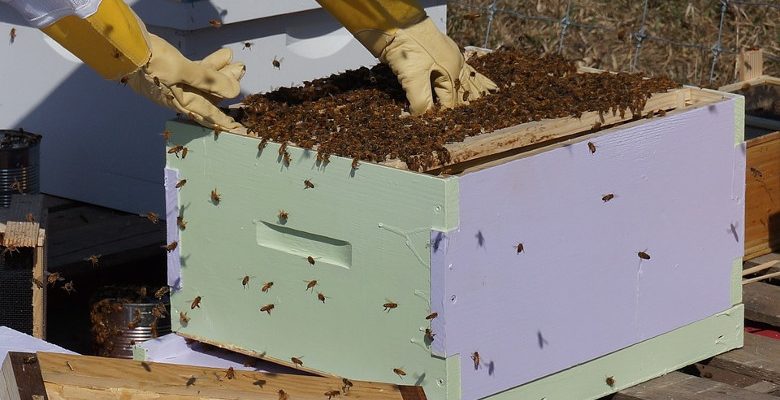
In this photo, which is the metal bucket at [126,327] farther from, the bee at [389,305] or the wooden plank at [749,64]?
the wooden plank at [749,64]

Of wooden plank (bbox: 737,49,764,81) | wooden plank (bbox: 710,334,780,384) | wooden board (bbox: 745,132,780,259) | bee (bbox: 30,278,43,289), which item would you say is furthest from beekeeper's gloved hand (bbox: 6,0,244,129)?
wooden plank (bbox: 737,49,764,81)

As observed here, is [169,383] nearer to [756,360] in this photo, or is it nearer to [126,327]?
[126,327]

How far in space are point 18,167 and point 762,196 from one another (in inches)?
61.9

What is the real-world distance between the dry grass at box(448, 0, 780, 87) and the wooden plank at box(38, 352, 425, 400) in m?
2.64

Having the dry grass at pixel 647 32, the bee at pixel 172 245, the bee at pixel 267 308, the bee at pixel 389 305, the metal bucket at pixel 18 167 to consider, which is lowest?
the bee at pixel 267 308

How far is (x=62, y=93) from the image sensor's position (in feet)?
10.1

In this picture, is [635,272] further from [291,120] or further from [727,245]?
[291,120]

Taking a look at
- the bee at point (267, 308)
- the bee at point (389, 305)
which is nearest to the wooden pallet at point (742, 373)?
the bee at point (389, 305)

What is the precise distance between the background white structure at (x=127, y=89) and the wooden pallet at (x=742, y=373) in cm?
114

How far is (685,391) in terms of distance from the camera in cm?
211

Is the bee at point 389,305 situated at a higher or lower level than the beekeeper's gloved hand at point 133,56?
lower

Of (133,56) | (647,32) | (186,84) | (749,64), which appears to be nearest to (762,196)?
(749,64)

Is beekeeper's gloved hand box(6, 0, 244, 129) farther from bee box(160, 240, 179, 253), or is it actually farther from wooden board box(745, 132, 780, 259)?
wooden board box(745, 132, 780, 259)

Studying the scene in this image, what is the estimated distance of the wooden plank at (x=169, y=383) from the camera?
1766 millimetres
